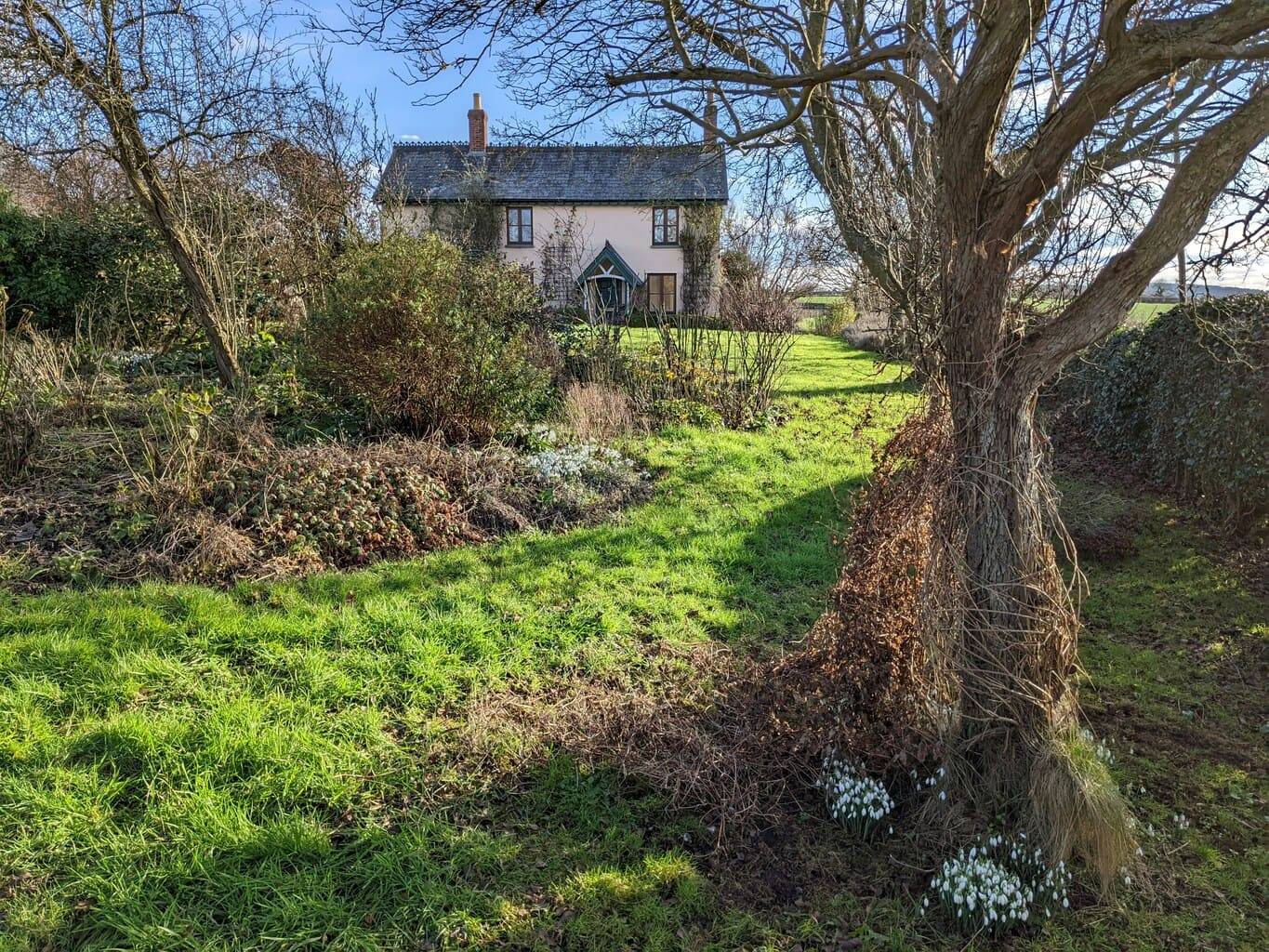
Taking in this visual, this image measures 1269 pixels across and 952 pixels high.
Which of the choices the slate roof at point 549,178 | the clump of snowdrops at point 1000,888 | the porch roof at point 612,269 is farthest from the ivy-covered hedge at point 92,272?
the porch roof at point 612,269

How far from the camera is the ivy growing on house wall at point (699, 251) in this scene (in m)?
26.9

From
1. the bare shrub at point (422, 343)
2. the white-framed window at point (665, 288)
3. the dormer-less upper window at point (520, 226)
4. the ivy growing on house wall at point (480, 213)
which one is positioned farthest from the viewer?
the white-framed window at point (665, 288)

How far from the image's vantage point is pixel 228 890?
2.74 m

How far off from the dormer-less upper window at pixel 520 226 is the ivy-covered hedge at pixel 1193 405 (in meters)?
23.2

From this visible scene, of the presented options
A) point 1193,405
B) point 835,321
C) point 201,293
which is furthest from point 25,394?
point 835,321

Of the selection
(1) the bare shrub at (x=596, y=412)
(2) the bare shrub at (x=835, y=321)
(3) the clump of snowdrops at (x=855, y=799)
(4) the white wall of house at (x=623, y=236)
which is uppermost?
(4) the white wall of house at (x=623, y=236)

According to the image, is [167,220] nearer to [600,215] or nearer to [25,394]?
[25,394]

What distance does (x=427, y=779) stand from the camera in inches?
134

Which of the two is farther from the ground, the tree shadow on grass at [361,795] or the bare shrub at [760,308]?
the bare shrub at [760,308]

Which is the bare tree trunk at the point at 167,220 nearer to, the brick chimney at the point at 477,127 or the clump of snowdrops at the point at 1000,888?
the clump of snowdrops at the point at 1000,888

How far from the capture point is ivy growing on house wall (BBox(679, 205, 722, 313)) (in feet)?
88.3

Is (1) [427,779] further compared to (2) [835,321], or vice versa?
(2) [835,321]

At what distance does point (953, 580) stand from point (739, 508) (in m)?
4.09

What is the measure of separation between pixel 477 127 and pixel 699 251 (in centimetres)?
1090
